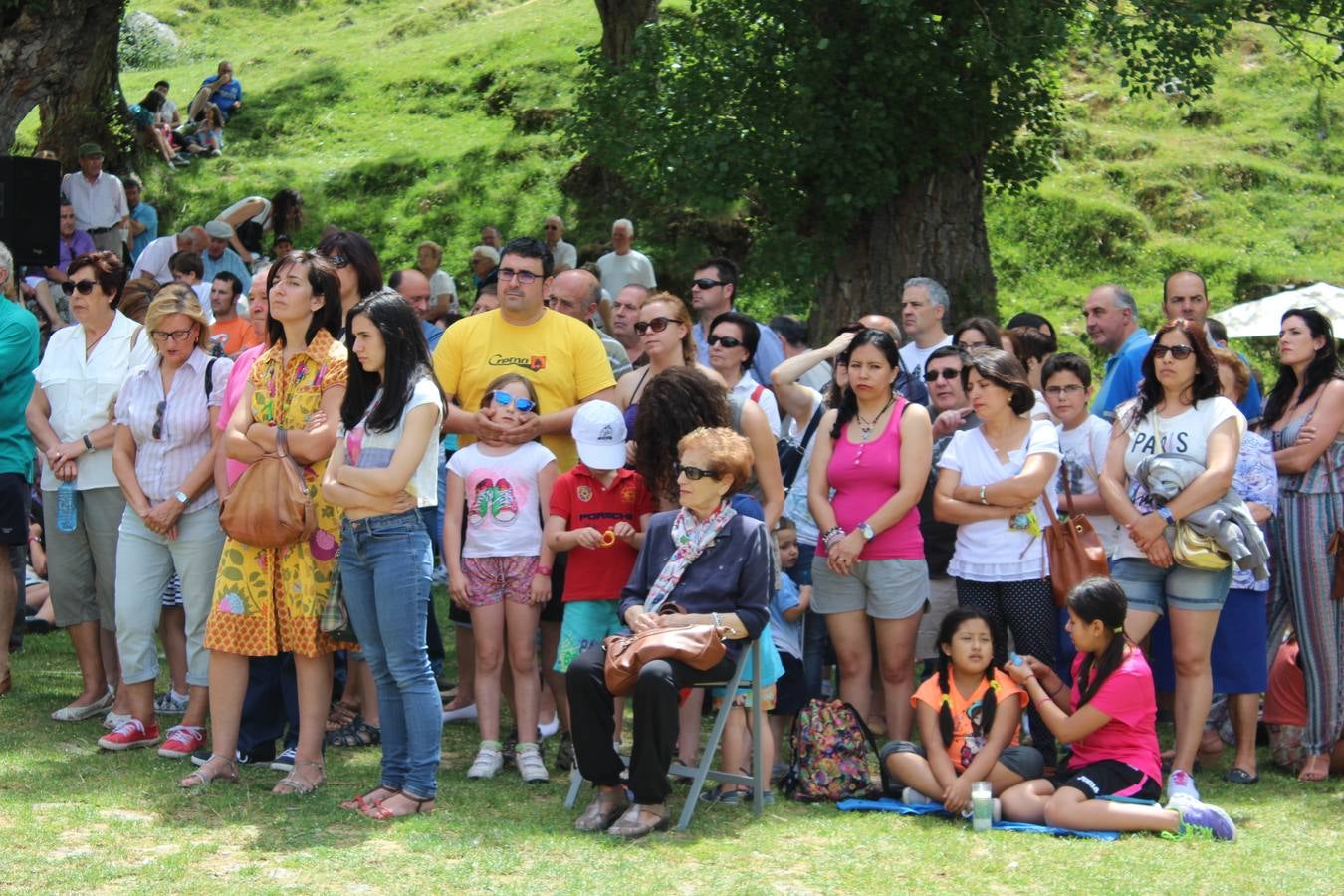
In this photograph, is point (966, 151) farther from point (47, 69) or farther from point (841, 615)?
point (47, 69)

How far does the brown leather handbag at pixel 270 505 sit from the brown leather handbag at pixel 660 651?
1264mm

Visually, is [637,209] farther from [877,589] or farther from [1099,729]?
[1099,729]

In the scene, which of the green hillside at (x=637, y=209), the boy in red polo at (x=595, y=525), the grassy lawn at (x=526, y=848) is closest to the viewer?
the grassy lawn at (x=526, y=848)

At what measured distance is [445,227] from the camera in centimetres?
1908

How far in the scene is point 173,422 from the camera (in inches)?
258

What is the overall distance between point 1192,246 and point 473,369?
12.7 meters

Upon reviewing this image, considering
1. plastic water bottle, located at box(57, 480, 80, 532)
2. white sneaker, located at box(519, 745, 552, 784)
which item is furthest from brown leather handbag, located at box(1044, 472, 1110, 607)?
plastic water bottle, located at box(57, 480, 80, 532)

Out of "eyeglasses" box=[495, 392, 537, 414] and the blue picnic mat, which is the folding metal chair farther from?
"eyeglasses" box=[495, 392, 537, 414]

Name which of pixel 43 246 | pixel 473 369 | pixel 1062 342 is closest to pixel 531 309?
pixel 473 369

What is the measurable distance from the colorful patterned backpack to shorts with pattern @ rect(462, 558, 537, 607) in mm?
1248

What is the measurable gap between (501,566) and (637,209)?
464 inches

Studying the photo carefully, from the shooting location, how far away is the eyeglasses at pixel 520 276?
22.2 feet

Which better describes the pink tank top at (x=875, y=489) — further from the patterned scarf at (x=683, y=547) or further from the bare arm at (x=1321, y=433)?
the bare arm at (x=1321, y=433)

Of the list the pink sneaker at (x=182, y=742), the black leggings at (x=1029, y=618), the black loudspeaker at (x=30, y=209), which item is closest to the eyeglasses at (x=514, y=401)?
the pink sneaker at (x=182, y=742)
